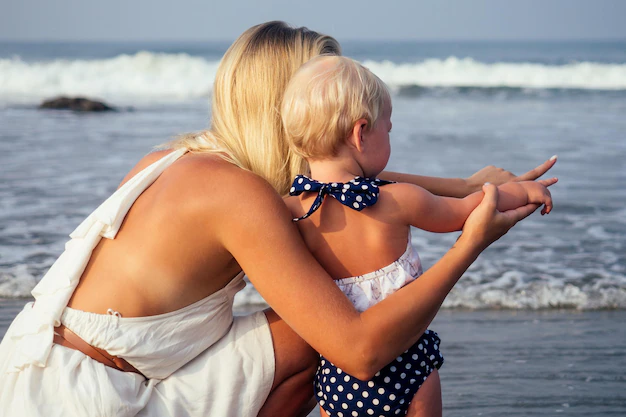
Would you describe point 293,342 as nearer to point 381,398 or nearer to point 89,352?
point 381,398

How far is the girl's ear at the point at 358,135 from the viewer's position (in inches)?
80.0

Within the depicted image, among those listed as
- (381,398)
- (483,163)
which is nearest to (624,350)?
(381,398)

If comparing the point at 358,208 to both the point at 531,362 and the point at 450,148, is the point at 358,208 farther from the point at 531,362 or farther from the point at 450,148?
the point at 450,148

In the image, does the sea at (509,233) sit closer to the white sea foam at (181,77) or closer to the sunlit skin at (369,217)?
the sunlit skin at (369,217)

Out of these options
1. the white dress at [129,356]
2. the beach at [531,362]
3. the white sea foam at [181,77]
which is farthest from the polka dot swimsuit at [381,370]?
the white sea foam at [181,77]

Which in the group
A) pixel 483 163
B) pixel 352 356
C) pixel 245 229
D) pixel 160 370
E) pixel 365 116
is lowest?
pixel 483 163

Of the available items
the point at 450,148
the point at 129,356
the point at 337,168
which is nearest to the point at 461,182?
the point at 337,168

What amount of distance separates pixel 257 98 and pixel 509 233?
410cm

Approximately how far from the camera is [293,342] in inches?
90.9

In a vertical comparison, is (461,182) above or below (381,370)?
above

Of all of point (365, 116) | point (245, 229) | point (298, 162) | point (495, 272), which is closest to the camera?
point (245, 229)

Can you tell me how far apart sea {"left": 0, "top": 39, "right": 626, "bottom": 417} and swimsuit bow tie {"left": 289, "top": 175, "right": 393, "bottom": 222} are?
0.64 metres

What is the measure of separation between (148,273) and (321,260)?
50 centimetres

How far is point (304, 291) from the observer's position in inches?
75.4
